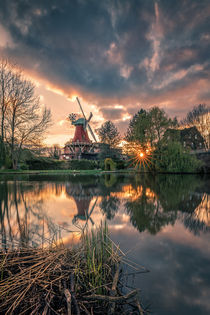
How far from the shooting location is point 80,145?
156 feet

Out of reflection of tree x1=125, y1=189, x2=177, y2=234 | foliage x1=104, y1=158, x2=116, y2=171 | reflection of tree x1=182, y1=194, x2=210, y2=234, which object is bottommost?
reflection of tree x1=182, y1=194, x2=210, y2=234

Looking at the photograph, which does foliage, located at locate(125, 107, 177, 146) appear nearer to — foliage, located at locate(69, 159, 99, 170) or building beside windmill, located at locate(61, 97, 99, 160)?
foliage, located at locate(69, 159, 99, 170)

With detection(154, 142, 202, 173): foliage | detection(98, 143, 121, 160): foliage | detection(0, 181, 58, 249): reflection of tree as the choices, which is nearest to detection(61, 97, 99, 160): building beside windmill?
detection(98, 143, 121, 160): foliage

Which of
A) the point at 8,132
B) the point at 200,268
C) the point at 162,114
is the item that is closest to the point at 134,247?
the point at 200,268

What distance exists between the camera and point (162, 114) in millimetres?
25984

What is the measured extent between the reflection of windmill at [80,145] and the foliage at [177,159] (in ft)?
89.0

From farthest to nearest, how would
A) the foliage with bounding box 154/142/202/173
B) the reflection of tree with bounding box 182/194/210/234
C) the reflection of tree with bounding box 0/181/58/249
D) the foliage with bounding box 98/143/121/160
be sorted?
the foliage with bounding box 98/143/121/160, the foliage with bounding box 154/142/202/173, the reflection of tree with bounding box 182/194/210/234, the reflection of tree with bounding box 0/181/58/249

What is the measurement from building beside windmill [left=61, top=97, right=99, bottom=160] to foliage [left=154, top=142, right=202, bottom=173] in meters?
27.1

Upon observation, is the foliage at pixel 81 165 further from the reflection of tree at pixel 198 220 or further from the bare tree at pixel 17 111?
the reflection of tree at pixel 198 220

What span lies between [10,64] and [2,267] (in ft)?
101

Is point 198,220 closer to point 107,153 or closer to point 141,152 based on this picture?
point 141,152

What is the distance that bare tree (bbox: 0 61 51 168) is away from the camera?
24.8 m


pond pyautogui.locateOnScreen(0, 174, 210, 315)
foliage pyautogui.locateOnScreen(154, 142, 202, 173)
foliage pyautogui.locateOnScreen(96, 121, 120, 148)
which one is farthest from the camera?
foliage pyautogui.locateOnScreen(96, 121, 120, 148)

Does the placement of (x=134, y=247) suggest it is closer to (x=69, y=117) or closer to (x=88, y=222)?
(x=88, y=222)
